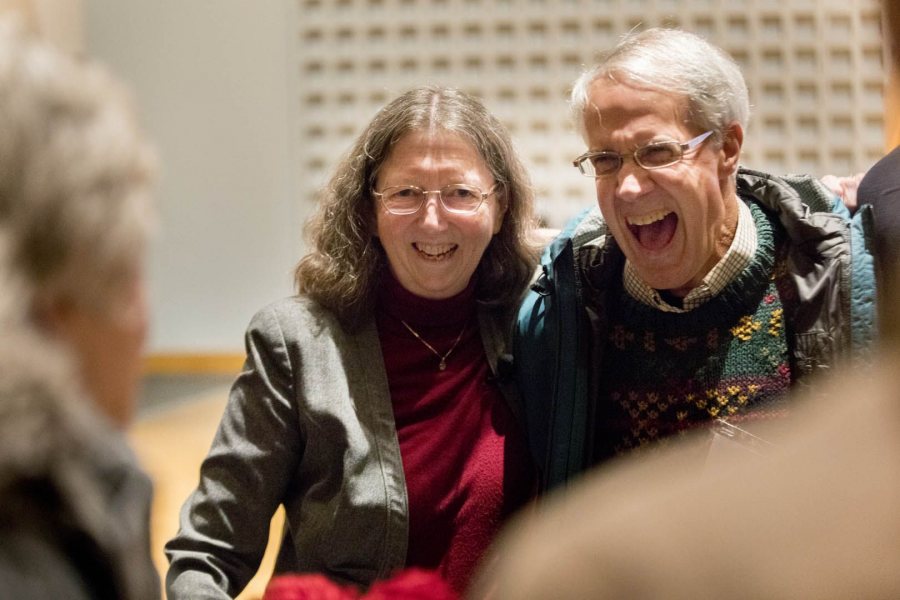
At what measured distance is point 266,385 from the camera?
7.17 ft

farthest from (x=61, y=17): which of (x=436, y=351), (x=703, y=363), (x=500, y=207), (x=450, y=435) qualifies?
(x=703, y=363)

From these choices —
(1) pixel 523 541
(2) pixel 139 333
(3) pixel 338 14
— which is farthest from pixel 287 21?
(1) pixel 523 541

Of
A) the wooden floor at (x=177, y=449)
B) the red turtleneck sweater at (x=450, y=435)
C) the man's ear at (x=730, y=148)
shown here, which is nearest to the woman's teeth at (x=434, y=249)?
the red turtleneck sweater at (x=450, y=435)

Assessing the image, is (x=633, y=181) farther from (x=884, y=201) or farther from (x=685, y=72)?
(x=884, y=201)

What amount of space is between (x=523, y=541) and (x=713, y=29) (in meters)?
5.20

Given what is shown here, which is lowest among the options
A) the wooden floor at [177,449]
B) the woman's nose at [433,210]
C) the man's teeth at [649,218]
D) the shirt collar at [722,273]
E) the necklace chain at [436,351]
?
the wooden floor at [177,449]

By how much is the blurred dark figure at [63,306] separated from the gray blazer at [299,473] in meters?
1.12

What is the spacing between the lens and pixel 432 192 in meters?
2.32

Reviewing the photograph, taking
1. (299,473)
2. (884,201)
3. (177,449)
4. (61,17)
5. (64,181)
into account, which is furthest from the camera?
(61,17)

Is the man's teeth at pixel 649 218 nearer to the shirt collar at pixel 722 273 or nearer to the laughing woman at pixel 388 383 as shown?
the shirt collar at pixel 722 273

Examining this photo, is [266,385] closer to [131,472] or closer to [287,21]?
[131,472]

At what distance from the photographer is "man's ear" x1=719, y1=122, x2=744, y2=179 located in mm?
2254

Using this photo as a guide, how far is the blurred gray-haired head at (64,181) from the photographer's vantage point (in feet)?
2.94

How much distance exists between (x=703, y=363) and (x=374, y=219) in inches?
31.7
